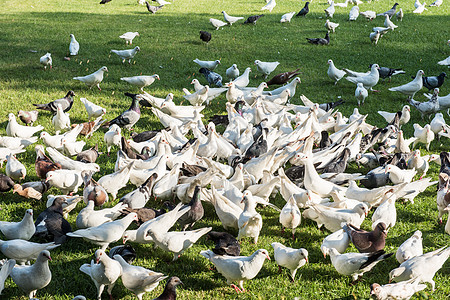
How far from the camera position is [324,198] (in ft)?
22.4

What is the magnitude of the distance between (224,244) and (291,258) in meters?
0.83

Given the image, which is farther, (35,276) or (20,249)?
(20,249)

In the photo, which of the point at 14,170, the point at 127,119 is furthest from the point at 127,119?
the point at 14,170

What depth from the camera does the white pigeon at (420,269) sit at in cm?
490

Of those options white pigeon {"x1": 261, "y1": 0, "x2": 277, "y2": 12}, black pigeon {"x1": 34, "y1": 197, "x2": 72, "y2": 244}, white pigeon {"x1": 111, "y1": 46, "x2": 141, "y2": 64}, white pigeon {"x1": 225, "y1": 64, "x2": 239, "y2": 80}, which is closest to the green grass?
black pigeon {"x1": 34, "y1": 197, "x2": 72, "y2": 244}

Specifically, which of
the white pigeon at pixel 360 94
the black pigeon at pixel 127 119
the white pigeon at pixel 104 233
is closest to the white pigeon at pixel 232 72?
the white pigeon at pixel 360 94

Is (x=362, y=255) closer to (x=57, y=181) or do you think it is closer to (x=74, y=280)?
(x=74, y=280)

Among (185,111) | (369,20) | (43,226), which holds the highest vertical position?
(43,226)

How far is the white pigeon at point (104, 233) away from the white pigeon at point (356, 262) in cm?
259

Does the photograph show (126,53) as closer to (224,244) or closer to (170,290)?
(224,244)

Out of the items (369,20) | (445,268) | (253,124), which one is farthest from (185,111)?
(369,20)

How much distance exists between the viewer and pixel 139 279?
4.72 m

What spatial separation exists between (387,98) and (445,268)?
7240 millimetres

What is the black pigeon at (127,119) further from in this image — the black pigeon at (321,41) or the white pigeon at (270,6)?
the white pigeon at (270,6)
